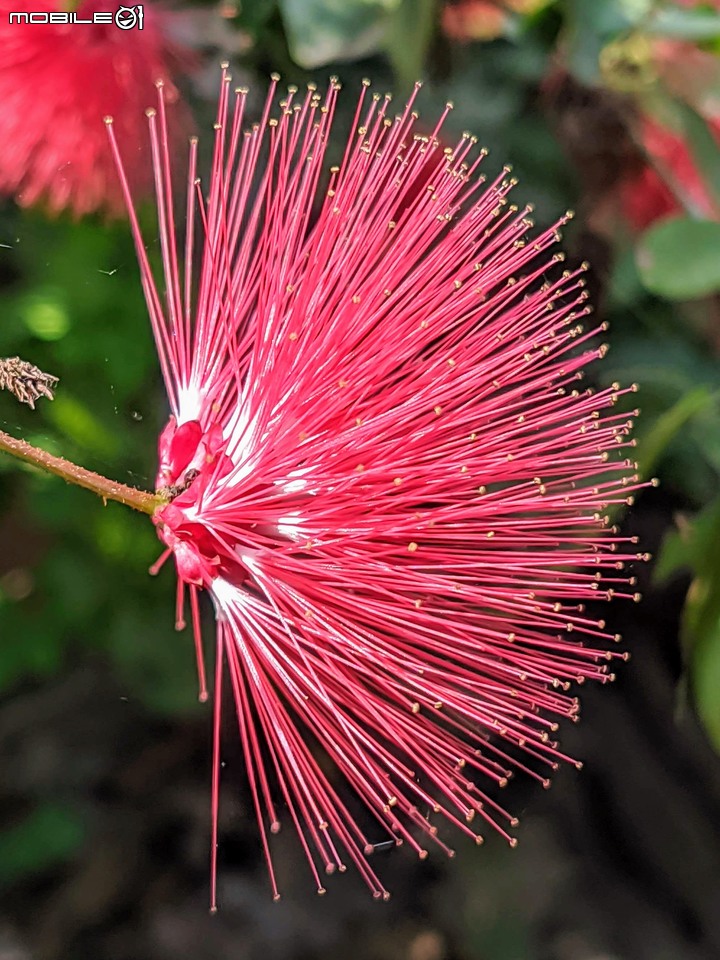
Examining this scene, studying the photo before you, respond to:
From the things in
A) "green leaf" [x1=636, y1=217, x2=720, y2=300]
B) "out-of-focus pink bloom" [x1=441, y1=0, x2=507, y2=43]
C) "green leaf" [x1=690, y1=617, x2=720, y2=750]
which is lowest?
"green leaf" [x1=690, y1=617, x2=720, y2=750]

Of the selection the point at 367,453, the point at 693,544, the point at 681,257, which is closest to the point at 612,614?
the point at 693,544

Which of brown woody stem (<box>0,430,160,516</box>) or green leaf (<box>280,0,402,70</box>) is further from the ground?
green leaf (<box>280,0,402,70</box>)

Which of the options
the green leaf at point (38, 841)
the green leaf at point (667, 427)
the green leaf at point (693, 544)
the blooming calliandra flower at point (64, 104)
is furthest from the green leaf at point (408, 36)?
the green leaf at point (38, 841)

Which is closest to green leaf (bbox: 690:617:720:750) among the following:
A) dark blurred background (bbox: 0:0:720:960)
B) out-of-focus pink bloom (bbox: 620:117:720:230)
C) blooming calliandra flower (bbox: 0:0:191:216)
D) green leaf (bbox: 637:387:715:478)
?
dark blurred background (bbox: 0:0:720:960)

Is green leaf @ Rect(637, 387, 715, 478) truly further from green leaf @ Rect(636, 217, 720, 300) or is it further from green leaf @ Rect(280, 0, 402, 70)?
green leaf @ Rect(280, 0, 402, 70)

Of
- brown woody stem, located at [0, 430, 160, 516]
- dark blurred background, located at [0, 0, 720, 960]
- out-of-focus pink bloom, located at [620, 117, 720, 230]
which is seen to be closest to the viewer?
brown woody stem, located at [0, 430, 160, 516]

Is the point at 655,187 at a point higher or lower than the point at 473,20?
lower

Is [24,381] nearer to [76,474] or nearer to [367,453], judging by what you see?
[76,474]

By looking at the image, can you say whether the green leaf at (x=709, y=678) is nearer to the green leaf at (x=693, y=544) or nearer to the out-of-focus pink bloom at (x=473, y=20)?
the green leaf at (x=693, y=544)
